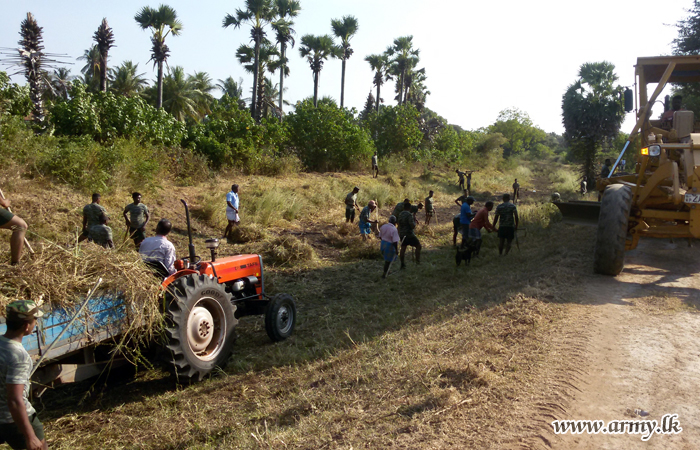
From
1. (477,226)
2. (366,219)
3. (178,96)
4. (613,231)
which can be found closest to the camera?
(613,231)

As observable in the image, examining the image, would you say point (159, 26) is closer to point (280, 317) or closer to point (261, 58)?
point (261, 58)

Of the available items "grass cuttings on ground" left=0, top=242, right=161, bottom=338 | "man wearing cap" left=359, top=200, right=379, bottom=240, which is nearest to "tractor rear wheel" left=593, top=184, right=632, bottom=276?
"man wearing cap" left=359, top=200, right=379, bottom=240

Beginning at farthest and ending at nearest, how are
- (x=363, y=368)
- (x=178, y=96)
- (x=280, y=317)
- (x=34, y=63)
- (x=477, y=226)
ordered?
(x=178, y=96) → (x=34, y=63) → (x=477, y=226) → (x=280, y=317) → (x=363, y=368)

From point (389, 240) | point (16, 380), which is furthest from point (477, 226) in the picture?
point (16, 380)

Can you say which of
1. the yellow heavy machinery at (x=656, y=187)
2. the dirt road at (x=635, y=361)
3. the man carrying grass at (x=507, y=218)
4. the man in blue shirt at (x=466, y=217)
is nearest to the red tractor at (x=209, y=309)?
the dirt road at (x=635, y=361)

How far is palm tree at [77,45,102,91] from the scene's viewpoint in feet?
123

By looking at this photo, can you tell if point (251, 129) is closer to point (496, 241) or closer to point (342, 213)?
point (342, 213)

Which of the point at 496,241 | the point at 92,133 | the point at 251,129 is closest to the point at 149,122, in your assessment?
the point at 92,133

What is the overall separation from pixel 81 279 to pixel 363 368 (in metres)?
2.87

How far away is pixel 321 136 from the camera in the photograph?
26641 millimetres

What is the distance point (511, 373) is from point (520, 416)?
741 millimetres

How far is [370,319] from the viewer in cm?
755

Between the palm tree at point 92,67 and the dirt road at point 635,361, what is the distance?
127 ft

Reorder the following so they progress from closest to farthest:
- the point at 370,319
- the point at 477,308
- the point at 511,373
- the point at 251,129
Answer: the point at 511,373, the point at 477,308, the point at 370,319, the point at 251,129
